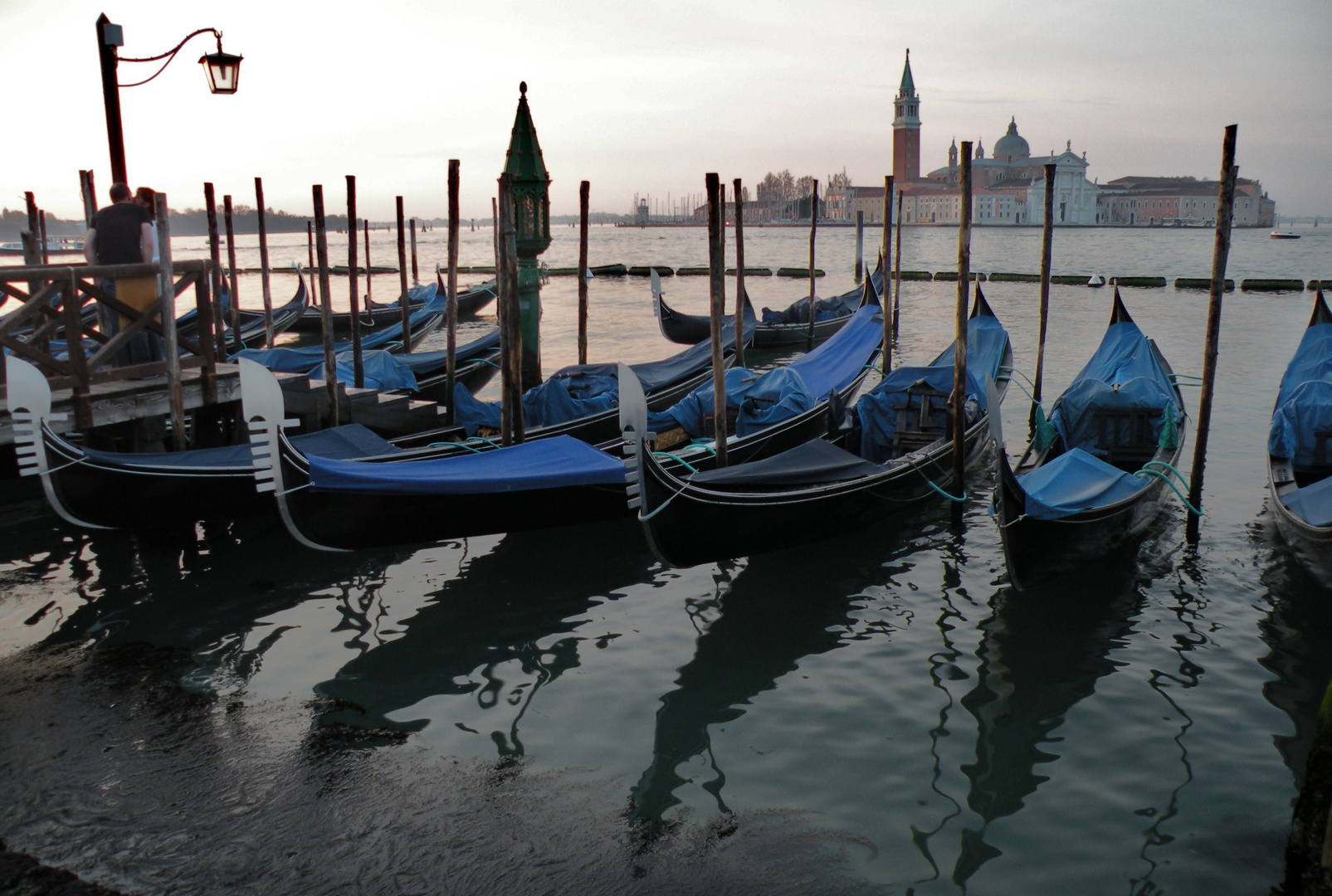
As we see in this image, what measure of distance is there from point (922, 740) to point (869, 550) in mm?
1862

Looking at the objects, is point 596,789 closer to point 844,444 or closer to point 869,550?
point 869,550

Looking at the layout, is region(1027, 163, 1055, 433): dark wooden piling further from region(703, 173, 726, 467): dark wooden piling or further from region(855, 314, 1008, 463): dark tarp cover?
region(703, 173, 726, 467): dark wooden piling

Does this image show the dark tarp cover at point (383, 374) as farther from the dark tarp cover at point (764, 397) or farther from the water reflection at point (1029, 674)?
the water reflection at point (1029, 674)

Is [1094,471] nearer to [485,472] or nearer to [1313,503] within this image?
[1313,503]

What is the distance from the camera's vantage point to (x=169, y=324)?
4.94m

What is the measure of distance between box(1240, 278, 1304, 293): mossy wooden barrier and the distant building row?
2361 inches

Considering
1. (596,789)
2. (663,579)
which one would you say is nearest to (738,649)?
(663,579)

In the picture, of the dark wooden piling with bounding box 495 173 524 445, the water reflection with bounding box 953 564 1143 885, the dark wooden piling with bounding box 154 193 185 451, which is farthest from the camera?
the dark wooden piling with bounding box 495 173 524 445

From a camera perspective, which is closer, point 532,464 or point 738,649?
point 738,649

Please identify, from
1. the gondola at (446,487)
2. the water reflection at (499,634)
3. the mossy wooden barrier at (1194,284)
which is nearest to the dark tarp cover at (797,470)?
the gondola at (446,487)

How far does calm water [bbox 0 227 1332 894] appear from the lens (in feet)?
8.29

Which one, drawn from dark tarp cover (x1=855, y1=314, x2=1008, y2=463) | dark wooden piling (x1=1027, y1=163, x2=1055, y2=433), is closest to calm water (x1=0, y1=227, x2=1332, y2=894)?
dark tarp cover (x1=855, y1=314, x2=1008, y2=463)

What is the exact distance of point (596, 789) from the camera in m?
2.85

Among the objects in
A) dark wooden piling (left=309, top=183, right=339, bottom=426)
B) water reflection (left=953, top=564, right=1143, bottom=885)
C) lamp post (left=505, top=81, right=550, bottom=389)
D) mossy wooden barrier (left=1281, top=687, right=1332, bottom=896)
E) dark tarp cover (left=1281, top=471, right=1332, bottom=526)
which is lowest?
A: water reflection (left=953, top=564, right=1143, bottom=885)
